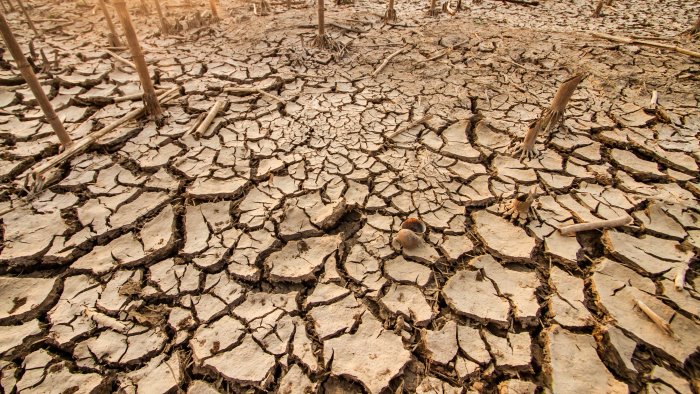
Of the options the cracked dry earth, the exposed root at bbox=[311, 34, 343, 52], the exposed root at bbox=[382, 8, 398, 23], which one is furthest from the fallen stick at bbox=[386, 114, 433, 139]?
the exposed root at bbox=[382, 8, 398, 23]

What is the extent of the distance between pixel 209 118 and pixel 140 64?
62cm

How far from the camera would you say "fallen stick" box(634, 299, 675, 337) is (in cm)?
150

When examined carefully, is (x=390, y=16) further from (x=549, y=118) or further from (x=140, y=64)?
(x=140, y=64)

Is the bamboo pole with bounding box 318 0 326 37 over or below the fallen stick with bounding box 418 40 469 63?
over

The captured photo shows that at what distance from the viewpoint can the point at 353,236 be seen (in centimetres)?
202

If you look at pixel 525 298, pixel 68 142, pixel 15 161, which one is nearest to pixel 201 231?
pixel 68 142

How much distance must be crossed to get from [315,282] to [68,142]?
224 cm

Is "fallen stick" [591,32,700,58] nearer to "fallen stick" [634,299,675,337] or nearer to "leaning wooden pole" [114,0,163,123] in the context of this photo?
"fallen stick" [634,299,675,337]

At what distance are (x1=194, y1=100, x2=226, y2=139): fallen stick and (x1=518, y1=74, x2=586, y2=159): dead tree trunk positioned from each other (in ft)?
8.36

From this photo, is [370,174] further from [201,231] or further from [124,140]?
[124,140]

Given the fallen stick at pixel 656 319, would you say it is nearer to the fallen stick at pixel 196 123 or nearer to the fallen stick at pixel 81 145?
the fallen stick at pixel 196 123

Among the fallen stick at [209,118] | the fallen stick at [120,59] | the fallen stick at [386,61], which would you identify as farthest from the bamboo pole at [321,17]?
the fallen stick at [120,59]

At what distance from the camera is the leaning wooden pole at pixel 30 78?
1984 mm

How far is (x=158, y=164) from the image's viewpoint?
8.05 feet
